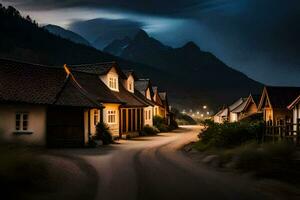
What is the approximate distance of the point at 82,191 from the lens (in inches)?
457

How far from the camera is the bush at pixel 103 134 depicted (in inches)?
1237

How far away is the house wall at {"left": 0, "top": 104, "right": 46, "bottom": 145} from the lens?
2580 cm

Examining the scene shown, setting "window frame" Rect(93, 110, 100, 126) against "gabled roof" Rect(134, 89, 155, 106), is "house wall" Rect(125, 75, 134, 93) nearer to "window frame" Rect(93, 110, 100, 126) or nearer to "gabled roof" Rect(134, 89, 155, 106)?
"gabled roof" Rect(134, 89, 155, 106)

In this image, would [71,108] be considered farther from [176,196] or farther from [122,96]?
[176,196]

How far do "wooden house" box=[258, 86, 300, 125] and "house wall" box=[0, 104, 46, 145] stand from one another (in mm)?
24144

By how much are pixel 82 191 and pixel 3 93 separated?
1631 centimetres

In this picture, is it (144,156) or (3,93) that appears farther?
(3,93)

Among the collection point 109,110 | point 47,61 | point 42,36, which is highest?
point 42,36

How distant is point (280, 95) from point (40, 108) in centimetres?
2718

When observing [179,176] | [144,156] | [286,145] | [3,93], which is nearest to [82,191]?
[179,176]

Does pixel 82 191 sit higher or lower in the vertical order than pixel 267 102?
lower

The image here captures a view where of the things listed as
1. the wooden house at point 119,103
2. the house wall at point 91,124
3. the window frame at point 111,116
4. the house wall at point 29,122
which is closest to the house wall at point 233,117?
the wooden house at point 119,103

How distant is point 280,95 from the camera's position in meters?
43.8

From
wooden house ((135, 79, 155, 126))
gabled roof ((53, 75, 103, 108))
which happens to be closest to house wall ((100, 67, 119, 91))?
gabled roof ((53, 75, 103, 108))
